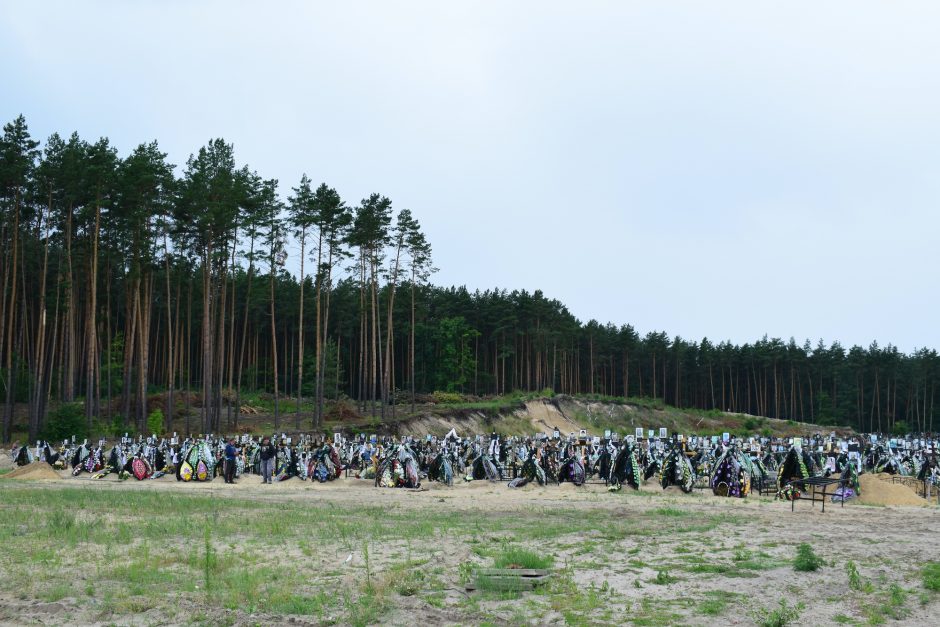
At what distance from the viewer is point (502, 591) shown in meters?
10.5

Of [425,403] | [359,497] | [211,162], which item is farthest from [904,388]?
[359,497]

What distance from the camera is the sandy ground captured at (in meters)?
9.73

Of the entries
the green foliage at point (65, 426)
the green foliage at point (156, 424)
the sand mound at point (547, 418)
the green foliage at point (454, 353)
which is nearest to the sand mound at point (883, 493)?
the green foliage at point (65, 426)

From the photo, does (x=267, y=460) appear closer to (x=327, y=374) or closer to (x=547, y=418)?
(x=327, y=374)

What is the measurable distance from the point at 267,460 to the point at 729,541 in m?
20.8

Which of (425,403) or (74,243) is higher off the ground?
(74,243)

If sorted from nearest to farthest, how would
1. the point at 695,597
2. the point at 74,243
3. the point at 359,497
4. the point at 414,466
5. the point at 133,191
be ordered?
the point at 695,597, the point at 359,497, the point at 414,466, the point at 133,191, the point at 74,243

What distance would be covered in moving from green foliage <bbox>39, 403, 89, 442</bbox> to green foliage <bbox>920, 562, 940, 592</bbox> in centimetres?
4017

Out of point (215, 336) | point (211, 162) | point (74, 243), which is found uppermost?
point (211, 162)

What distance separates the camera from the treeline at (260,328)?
1802 inches

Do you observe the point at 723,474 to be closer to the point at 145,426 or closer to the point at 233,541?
the point at 233,541

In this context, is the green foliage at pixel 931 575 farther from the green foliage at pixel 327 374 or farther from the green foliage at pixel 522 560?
the green foliage at pixel 327 374

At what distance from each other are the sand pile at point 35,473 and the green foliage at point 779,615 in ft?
95.7

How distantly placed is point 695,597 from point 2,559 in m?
9.95
